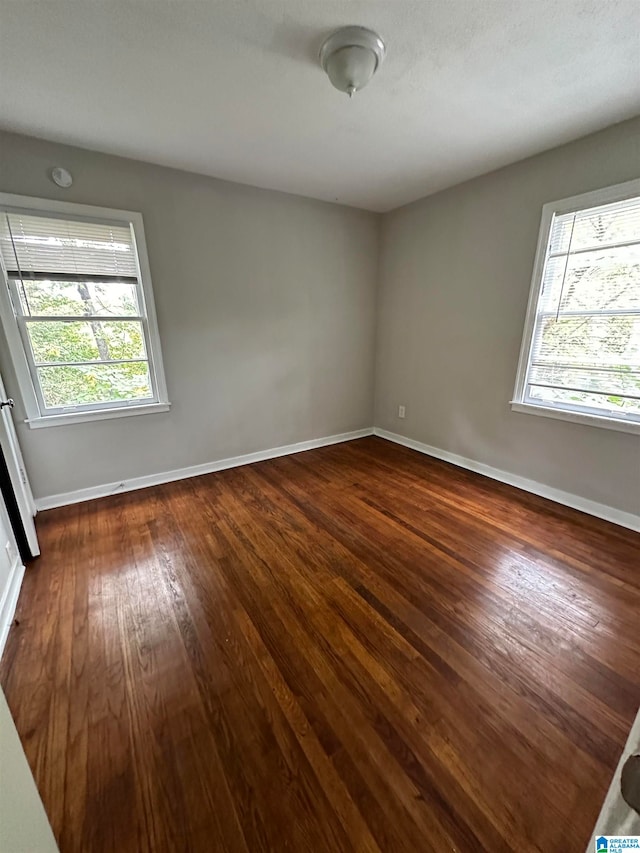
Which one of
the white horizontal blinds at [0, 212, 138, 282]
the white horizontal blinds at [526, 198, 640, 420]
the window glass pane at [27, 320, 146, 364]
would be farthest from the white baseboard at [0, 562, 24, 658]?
the white horizontal blinds at [526, 198, 640, 420]

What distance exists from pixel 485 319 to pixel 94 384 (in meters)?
3.32

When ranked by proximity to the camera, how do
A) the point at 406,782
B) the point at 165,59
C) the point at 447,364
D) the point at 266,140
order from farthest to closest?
1. the point at 447,364
2. the point at 266,140
3. the point at 165,59
4. the point at 406,782

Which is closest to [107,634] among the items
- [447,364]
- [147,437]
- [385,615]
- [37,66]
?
[385,615]

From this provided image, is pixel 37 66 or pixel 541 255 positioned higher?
pixel 37 66

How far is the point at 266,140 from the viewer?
2301 mm

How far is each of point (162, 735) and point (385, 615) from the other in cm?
102

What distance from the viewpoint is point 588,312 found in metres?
2.45

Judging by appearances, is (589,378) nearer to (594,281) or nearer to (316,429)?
(594,281)

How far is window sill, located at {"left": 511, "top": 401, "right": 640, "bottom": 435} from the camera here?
2.34 metres

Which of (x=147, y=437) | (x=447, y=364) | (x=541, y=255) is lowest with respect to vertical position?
(x=147, y=437)

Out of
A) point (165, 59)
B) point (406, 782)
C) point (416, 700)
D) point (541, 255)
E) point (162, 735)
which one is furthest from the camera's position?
point (541, 255)

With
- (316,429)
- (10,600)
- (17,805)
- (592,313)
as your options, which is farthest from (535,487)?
(10,600)

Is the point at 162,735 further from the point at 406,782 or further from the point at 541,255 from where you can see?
the point at 541,255

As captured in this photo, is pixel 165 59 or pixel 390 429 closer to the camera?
pixel 165 59
